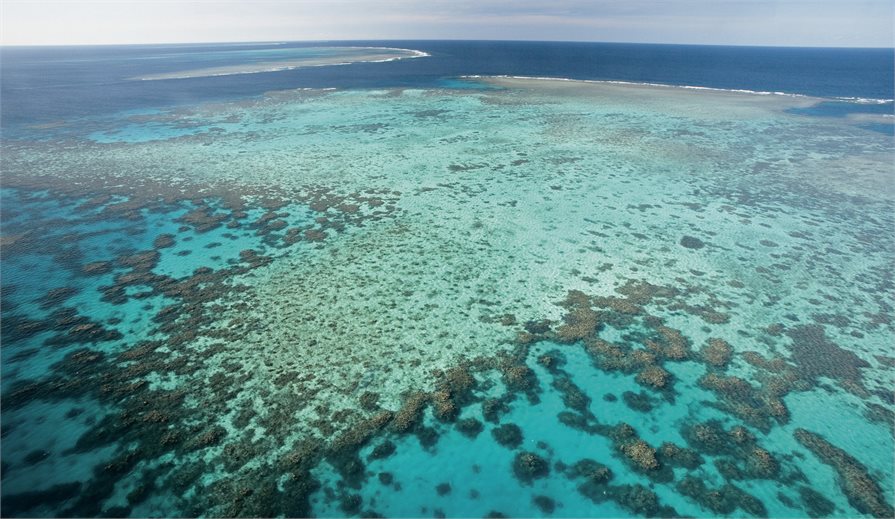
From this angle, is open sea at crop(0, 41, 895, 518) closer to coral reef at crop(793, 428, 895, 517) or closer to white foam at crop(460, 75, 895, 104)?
coral reef at crop(793, 428, 895, 517)

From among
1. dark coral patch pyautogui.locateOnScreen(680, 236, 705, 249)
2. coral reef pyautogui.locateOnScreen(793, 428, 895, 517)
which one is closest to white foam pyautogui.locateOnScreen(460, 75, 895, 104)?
dark coral patch pyautogui.locateOnScreen(680, 236, 705, 249)

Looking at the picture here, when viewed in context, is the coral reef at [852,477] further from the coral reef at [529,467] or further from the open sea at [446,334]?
the coral reef at [529,467]

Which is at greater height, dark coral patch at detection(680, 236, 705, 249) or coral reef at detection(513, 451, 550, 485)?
dark coral patch at detection(680, 236, 705, 249)

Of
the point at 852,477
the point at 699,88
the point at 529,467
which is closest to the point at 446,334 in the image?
the point at 529,467

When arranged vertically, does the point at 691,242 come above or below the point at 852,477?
above

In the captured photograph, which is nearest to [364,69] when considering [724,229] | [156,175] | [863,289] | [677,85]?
[677,85]

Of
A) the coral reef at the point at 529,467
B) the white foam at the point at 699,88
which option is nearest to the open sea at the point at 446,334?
the coral reef at the point at 529,467

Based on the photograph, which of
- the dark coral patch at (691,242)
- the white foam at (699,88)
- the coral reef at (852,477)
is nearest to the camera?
the coral reef at (852,477)

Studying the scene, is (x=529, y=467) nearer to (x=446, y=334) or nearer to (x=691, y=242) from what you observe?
(x=446, y=334)

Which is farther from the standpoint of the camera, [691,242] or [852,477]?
[691,242]
